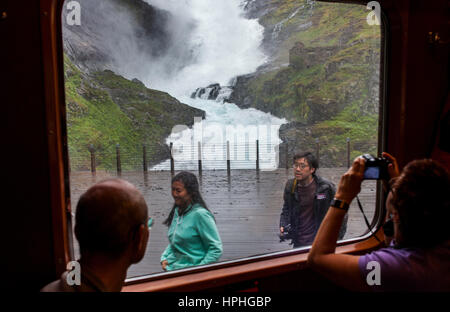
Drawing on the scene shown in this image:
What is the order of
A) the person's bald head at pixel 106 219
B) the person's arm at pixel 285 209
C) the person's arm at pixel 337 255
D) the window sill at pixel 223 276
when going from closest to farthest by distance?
the person's bald head at pixel 106 219, the person's arm at pixel 337 255, the window sill at pixel 223 276, the person's arm at pixel 285 209

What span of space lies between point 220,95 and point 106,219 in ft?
4.28

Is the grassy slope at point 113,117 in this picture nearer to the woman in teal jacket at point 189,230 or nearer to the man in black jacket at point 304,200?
the woman in teal jacket at point 189,230

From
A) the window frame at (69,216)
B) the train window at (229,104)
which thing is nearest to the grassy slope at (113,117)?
the train window at (229,104)

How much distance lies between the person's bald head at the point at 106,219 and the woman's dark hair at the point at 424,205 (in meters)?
0.73

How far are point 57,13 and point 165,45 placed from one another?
0.70 m

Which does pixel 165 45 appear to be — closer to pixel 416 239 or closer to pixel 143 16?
pixel 143 16

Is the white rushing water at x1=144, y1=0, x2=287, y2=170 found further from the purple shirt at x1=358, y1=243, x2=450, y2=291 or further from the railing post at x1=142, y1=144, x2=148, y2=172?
the purple shirt at x1=358, y1=243, x2=450, y2=291

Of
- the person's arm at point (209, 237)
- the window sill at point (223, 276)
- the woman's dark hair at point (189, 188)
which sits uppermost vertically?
the woman's dark hair at point (189, 188)

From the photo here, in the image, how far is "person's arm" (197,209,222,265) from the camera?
4.97 feet

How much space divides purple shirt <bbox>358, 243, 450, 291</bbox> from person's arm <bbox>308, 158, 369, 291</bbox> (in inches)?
1.6

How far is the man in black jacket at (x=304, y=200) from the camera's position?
6.52 feet

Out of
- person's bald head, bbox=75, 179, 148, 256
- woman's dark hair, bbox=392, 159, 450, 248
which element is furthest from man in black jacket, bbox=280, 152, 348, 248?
person's bald head, bbox=75, 179, 148, 256
